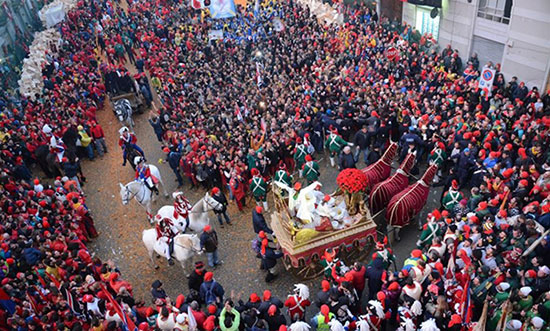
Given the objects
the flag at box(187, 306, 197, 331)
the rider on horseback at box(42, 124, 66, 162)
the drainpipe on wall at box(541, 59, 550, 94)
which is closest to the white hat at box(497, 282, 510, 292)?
the flag at box(187, 306, 197, 331)

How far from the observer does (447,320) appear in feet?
23.1

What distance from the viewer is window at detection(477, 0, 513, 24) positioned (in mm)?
15234

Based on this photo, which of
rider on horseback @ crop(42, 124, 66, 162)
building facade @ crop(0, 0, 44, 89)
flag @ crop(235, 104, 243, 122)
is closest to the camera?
rider on horseback @ crop(42, 124, 66, 162)

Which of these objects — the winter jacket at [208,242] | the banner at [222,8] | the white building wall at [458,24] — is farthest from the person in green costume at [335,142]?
the banner at [222,8]

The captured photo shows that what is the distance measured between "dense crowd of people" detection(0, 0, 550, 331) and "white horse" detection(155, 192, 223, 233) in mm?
1351

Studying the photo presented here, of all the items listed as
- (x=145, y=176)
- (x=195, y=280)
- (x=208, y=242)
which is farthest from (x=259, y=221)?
(x=145, y=176)

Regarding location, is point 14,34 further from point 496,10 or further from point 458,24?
point 496,10

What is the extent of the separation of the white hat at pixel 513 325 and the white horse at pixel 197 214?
23.7 feet

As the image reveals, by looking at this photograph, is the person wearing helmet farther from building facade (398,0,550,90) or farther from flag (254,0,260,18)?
flag (254,0,260,18)

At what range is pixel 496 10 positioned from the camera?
51.7ft

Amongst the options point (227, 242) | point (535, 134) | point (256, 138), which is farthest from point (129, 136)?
point (535, 134)

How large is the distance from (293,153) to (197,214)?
158 inches

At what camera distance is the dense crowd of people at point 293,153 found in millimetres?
7635

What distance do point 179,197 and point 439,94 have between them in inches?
374
